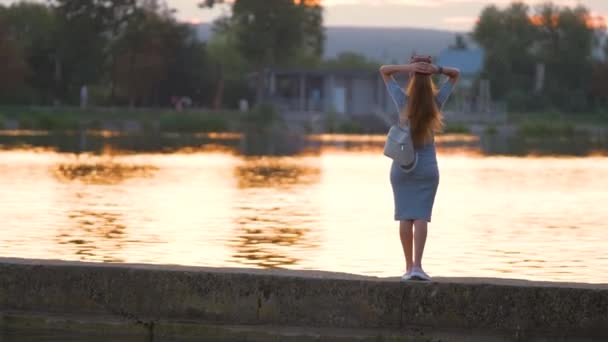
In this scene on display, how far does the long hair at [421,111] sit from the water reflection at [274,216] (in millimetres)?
5212

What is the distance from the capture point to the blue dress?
12.2 metres

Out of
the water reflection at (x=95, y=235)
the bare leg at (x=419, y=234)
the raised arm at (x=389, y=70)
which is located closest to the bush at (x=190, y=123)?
the water reflection at (x=95, y=235)

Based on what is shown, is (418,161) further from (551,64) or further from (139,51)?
(551,64)

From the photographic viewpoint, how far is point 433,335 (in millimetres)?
11172

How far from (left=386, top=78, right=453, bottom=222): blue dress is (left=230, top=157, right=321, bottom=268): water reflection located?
16.3ft

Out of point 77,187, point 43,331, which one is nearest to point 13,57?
point 77,187

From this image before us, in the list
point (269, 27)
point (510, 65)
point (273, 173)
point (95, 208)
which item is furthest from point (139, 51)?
point (95, 208)

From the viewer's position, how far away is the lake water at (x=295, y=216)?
18.1m

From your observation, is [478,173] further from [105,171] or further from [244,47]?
[244,47]

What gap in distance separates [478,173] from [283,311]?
3113cm

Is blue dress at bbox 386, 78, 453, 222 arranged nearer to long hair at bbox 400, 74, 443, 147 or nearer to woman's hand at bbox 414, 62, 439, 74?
Answer: long hair at bbox 400, 74, 443, 147

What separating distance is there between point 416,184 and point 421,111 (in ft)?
1.79

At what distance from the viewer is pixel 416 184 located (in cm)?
1226

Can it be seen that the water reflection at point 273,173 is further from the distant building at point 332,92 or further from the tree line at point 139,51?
the distant building at point 332,92
